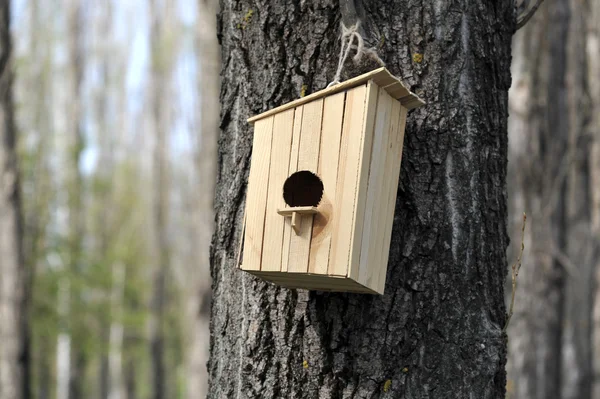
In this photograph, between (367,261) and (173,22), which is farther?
(173,22)

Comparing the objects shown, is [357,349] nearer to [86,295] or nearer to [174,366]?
[86,295]

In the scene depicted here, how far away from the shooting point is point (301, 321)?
1.77 metres

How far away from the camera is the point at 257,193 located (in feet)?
5.85

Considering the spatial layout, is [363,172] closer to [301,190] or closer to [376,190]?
[376,190]

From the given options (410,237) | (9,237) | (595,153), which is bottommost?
(9,237)

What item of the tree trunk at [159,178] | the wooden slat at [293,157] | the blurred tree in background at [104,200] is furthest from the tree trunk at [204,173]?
the tree trunk at [159,178]

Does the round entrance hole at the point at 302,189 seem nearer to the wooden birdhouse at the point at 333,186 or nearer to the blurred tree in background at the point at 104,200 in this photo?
the wooden birdhouse at the point at 333,186

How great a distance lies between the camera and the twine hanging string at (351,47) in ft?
5.57

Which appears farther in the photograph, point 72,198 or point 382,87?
point 72,198

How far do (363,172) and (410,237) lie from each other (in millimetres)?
280

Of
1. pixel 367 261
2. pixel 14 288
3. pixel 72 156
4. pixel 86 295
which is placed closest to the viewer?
pixel 367 261

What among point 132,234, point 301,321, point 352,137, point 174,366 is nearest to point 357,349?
point 301,321

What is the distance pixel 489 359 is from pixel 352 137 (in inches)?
29.1

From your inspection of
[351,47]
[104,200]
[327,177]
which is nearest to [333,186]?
[327,177]
